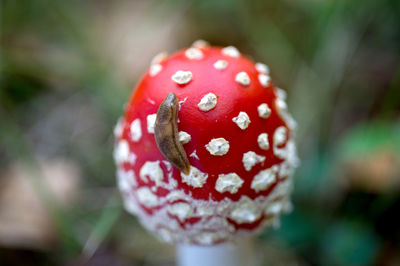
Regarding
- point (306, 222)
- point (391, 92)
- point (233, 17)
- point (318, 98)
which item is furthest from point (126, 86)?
point (391, 92)

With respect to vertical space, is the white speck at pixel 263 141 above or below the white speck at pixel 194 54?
below

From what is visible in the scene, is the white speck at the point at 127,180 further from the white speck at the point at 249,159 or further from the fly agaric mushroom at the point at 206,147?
the white speck at the point at 249,159

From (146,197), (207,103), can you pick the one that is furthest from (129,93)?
(207,103)

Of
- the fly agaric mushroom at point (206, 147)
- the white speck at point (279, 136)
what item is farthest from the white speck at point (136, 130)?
the white speck at point (279, 136)

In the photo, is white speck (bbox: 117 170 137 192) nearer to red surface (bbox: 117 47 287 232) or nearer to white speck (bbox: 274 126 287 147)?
red surface (bbox: 117 47 287 232)

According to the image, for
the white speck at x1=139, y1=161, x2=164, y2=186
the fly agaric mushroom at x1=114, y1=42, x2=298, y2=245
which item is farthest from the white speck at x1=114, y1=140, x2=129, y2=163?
the white speck at x1=139, y1=161, x2=164, y2=186

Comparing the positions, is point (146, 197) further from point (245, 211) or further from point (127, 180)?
point (245, 211)

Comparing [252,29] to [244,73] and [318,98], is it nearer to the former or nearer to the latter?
[318,98]
